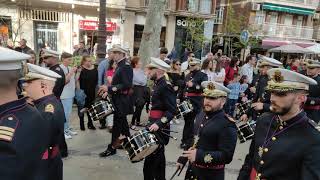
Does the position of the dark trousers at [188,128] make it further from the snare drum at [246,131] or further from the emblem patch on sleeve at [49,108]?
the emblem patch on sleeve at [49,108]

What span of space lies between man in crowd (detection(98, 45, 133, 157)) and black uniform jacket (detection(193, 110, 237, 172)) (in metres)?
2.97

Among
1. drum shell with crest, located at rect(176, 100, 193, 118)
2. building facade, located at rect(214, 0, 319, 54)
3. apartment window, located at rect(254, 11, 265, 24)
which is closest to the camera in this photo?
drum shell with crest, located at rect(176, 100, 193, 118)

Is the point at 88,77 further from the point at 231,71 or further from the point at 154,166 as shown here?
the point at 231,71

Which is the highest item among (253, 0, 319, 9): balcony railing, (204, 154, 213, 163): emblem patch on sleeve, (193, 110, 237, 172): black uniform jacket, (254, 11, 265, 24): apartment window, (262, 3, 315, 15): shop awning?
(253, 0, 319, 9): balcony railing

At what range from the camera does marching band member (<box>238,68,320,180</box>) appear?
251 centimetres

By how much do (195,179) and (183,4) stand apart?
76.9ft

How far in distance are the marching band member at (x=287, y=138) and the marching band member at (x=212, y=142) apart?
25.5 inches

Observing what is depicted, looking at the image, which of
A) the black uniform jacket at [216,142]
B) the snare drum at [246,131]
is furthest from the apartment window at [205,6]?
the black uniform jacket at [216,142]

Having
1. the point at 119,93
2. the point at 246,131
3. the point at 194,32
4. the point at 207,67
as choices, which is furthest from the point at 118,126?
the point at 194,32

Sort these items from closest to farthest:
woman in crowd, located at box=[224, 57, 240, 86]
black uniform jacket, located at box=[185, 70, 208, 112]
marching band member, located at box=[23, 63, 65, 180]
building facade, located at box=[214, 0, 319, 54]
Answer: marching band member, located at box=[23, 63, 65, 180] → black uniform jacket, located at box=[185, 70, 208, 112] → woman in crowd, located at box=[224, 57, 240, 86] → building facade, located at box=[214, 0, 319, 54]

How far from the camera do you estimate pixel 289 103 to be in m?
2.68

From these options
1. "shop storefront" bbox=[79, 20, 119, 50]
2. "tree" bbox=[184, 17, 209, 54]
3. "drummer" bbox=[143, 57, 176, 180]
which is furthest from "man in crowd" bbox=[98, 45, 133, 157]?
"tree" bbox=[184, 17, 209, 54]

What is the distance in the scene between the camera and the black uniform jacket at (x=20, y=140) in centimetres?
181

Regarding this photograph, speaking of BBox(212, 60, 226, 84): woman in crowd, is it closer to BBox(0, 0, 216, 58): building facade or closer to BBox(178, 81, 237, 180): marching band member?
BBox(178, 81, 237, 180): marching band member
